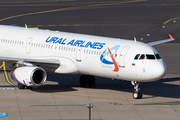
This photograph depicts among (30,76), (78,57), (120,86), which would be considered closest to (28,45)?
(30,76)

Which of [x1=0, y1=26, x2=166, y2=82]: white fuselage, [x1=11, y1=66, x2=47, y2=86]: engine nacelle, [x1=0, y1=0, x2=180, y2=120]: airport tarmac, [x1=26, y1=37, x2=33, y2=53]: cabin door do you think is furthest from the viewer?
[x1=26, y1=37, x2=33, y2=53]: cabin door

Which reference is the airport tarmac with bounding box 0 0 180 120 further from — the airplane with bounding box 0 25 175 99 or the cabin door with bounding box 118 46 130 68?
the cabin door with bounding box 118 46 130 68

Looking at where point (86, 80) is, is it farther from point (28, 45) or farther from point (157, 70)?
point (157, 70)

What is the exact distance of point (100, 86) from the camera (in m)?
36.5

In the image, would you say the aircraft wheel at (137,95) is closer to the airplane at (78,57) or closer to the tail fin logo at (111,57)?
the airplane at (78,57)

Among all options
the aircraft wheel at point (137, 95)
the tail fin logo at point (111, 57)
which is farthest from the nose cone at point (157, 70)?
the tail fin logo at point (111, 57)

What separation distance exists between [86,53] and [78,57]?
81 centimetres

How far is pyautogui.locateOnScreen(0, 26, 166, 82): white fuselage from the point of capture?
30.2 meters

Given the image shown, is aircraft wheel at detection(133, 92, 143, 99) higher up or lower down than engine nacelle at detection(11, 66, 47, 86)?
lower down

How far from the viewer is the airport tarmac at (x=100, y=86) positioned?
28156 mm

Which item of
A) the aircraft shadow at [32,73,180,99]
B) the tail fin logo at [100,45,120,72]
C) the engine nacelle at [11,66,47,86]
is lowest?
the aircraft shadow at [32,73,180,99]

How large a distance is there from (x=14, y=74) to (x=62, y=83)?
19.1 ft

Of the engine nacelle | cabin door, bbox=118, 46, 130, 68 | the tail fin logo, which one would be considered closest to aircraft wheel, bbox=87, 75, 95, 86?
the tail fin logo

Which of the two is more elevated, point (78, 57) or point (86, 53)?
point (86, 53)
